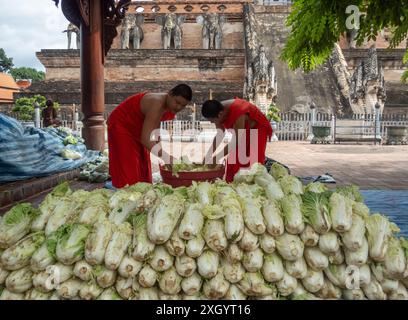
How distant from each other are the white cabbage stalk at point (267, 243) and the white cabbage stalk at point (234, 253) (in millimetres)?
105

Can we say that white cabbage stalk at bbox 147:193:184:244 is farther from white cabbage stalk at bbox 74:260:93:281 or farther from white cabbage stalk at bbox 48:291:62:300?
white cabbage stalk at bbox 48:291:62:300

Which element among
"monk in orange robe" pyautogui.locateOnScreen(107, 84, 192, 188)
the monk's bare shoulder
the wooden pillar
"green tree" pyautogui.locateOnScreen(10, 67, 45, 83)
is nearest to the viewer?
the monk's bare shoulder

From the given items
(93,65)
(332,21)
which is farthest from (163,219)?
(93,65)

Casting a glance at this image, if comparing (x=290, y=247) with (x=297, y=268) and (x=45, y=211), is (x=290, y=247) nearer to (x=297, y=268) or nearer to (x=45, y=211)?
(x=297, y=268)

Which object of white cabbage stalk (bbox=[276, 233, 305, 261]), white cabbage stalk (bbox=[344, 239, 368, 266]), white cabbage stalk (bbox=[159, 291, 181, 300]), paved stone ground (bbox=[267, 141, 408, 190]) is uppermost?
white cabbage stalk (bbox=[276, 233, 305, 261])

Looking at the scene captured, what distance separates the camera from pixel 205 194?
2043mm

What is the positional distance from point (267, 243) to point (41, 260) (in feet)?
3.34

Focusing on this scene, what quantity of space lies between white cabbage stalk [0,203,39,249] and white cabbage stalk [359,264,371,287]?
162 cm

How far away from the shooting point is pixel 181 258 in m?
1.79

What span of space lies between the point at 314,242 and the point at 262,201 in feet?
1.06

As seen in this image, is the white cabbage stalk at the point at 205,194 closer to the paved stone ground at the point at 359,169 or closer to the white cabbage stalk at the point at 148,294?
the white cabbage stalk at the point at 148,294

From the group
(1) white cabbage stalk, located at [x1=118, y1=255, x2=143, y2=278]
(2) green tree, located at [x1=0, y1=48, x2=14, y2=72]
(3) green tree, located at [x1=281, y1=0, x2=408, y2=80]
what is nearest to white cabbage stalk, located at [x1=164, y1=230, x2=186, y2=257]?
(1) white cabbage stalk, located at [x1=118, y1=255, x2=143, y2=278]

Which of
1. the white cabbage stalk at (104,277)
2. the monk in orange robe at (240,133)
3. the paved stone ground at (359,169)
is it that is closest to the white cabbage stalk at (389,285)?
the white cabbage stalk at (104,277)

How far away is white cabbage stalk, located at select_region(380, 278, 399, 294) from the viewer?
1.85m
